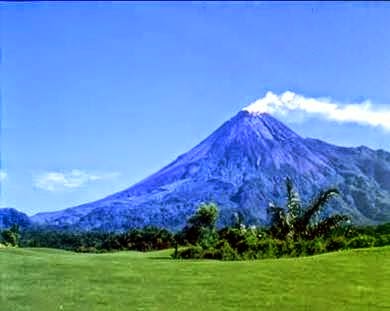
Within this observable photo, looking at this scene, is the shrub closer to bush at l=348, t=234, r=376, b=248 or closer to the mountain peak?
bush at l=348, t=234, r=376, b=248

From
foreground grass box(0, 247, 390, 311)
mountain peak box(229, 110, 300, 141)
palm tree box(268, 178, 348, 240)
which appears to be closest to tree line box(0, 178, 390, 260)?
palm tree box(268, 178, 348, 240)

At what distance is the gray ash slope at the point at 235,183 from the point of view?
10688 cm

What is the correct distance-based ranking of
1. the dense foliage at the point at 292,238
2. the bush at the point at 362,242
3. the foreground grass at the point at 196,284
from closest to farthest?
the foreground grass at the point at 196,284, the bush at the point at 362,242, the dense foliage at the point at 292,238

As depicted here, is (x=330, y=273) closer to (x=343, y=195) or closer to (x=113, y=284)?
(x=113, y=284)

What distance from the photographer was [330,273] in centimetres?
1364

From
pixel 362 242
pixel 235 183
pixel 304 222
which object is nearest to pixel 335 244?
pixel 362 242

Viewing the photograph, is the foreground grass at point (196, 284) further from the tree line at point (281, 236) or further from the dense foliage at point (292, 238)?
the tree line at point (281, 236)

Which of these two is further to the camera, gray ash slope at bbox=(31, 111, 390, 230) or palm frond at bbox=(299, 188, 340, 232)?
gray ash slope at bbox=(31, 111, 390, 230)

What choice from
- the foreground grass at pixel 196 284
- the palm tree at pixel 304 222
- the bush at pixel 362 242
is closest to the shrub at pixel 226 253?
the bush at pixel 362 242

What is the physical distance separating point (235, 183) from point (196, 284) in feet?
320

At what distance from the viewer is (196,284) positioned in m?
12.7

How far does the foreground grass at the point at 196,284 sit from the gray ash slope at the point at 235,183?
84.8m

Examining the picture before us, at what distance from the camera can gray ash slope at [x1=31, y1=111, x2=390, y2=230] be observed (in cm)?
10688

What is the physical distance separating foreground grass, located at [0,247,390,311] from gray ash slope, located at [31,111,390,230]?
8482 centimetres
